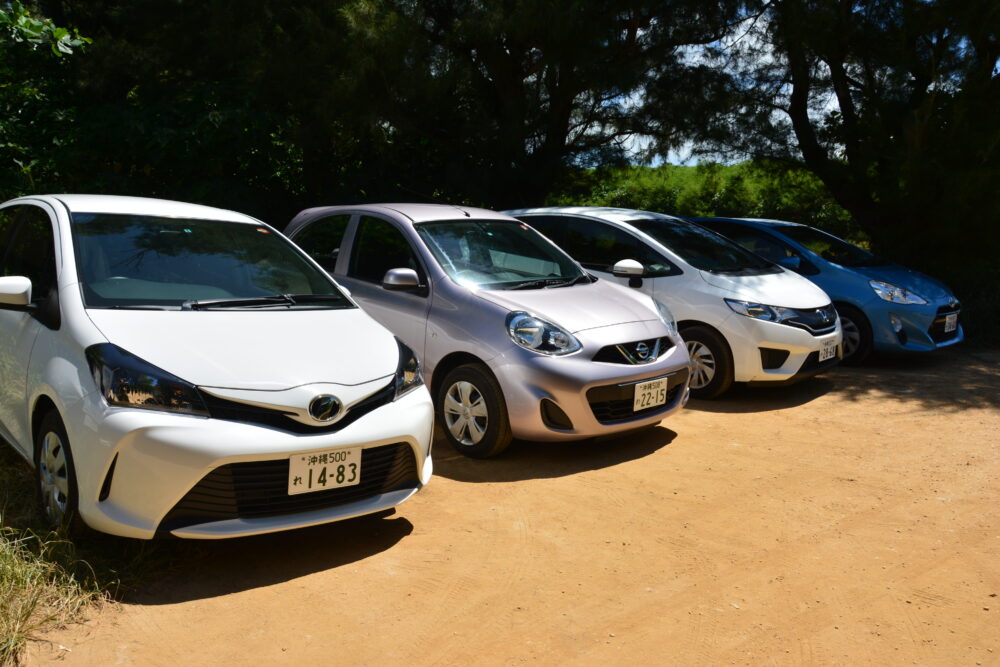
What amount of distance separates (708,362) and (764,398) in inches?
24.4

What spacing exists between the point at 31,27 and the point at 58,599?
546 centimetres

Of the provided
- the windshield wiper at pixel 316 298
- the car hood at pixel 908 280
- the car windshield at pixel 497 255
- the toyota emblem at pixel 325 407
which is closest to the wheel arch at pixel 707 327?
the car windshield at pixel 497 255

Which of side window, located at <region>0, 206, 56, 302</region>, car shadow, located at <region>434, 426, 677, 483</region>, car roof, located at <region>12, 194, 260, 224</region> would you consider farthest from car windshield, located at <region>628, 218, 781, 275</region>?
side window, located at <region>0, 206, 56, 302</region>

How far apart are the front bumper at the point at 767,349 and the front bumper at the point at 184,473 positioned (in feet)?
13.2

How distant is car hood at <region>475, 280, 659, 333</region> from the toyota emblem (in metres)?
1.91

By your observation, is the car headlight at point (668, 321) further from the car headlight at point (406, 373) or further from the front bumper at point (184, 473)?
the front bumper at point (184, 473)

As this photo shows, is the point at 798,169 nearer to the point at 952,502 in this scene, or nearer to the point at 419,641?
the point at 952,502

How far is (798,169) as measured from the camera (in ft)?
37.9

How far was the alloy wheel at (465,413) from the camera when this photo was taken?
5.32 meters

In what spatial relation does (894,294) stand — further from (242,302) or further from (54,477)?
(54,477)

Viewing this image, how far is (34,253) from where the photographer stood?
4.50 m

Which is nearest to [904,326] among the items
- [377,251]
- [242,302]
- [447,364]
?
[447,364]

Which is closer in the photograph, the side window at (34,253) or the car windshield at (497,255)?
the side window at (34,253)

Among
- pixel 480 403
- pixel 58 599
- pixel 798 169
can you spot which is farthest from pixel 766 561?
pixel 798 169
